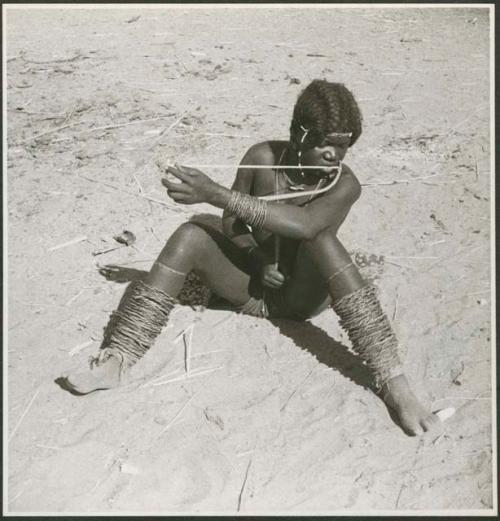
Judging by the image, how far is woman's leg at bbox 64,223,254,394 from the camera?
318cm

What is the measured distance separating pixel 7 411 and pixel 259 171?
4.69ft

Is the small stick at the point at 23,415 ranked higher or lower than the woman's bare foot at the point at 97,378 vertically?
lower

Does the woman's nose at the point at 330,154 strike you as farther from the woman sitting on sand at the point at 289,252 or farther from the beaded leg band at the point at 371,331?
the beaded leg band at the point at 371,331

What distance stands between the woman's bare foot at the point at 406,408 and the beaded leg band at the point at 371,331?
34 millimetres

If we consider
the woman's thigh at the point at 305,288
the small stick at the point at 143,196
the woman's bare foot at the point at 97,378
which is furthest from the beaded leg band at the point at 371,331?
the small stick at the point at 143,196

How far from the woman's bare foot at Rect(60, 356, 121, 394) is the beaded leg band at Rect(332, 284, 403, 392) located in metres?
0.94

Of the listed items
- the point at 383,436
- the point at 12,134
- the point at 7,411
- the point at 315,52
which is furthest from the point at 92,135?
the point at 383,436

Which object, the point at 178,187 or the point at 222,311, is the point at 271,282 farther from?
the point at 178,187

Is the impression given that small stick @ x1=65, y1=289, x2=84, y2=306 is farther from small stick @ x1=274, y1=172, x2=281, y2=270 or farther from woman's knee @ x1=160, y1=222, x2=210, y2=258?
small stick @ x1=274, y1=172, x2=281, y2=270

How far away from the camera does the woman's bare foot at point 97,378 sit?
10.4ft

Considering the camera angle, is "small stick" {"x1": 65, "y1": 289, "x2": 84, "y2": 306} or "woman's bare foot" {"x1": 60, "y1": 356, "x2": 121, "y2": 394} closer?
"woman's bare foot" {"x1": 60, "y1": 356, "x2": 121, "y2": 394}

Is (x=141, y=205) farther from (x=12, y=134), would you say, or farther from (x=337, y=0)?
(x=337, y=0)

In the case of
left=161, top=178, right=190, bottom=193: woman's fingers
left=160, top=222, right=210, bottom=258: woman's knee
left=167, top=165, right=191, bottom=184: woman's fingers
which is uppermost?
left=167, top=165, right=191, bottom=184: woman's fingers

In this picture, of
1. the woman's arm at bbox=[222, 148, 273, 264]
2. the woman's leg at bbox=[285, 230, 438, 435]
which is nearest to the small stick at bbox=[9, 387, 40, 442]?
the woman's arm at bbox=[222, 148, 273, 264]
